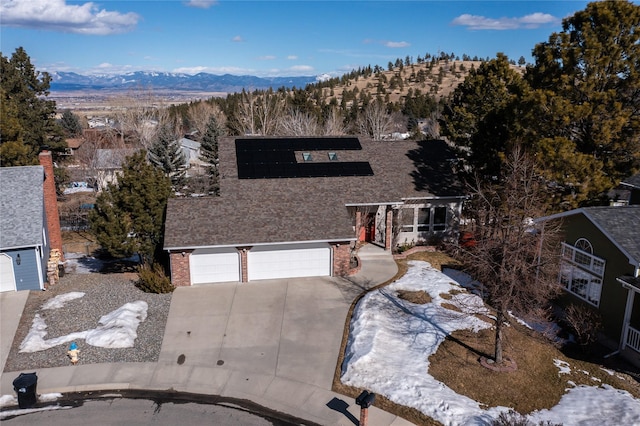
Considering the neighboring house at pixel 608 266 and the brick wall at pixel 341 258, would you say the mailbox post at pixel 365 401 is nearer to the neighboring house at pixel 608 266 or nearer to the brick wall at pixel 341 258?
the neighboring house at pixel 608 266

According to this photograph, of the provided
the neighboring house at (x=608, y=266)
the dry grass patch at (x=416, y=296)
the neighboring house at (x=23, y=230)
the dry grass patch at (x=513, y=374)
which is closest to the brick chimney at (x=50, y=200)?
the neighboring house at (x=23, y=230)

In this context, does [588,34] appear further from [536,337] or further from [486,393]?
[486,393]

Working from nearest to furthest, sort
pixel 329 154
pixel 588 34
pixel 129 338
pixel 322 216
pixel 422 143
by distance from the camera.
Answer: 1. pixel 129 338
2. pixel 588 34
3. pixel 322 216
4. pixel 329 154
5. pixel 422 143

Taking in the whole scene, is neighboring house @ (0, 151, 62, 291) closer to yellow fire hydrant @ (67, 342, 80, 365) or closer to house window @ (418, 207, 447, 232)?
yellow fire hydrant @ (67, 342, 80, 365)

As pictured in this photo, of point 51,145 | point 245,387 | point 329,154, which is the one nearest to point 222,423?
point 245,387

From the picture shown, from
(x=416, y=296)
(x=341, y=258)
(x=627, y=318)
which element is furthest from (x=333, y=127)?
(x=627, y=318)
